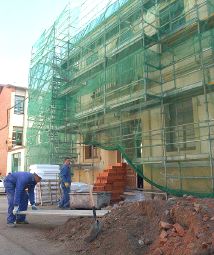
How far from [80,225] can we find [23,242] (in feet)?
4.16

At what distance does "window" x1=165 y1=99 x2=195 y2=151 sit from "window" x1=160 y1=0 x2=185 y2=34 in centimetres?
287

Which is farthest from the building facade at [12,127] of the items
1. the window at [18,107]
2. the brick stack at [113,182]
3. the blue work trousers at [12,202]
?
the blue work trousers at [12,202]

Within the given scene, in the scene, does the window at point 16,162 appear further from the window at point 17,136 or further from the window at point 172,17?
the window at point 172,17

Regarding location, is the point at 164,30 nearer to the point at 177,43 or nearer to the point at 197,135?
the point at 177,43

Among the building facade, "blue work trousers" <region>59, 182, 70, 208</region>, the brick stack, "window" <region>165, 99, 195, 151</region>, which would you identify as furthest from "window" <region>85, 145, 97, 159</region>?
the building facade

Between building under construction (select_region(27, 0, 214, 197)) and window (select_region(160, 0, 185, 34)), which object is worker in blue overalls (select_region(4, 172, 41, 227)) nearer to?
building under construction (select_region(27, 0, 214, 197))

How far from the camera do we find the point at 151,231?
19.9 feet

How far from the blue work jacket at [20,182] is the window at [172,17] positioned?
7220 mm

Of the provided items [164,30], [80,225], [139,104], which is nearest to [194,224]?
[80,225]

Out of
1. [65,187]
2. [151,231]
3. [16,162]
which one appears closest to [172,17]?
[65,187]

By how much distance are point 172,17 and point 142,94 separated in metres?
3.14

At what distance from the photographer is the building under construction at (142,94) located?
1070 centimetres

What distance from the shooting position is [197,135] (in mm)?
10641

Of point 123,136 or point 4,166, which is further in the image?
point 4,166
